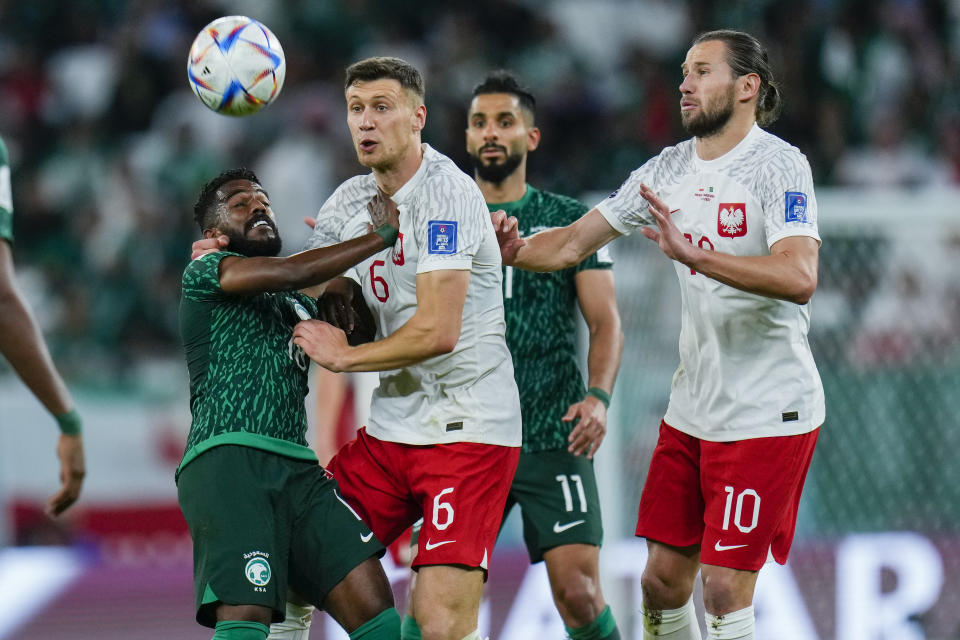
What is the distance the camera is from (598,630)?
5383 millimetres

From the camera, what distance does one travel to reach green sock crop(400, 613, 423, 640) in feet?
15.6

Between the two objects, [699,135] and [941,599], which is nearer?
[699,135]

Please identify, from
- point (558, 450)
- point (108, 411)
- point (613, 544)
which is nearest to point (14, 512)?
point (108, 411)

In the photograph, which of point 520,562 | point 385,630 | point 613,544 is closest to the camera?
point 385,630

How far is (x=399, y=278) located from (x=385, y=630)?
1187 mm

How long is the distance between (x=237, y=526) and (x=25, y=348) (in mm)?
1341

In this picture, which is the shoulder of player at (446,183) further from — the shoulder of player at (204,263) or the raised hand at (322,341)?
the shoulder of player at (204,263)

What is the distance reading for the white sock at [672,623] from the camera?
16.3ft

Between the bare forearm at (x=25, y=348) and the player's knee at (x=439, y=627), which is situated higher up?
the bare forearm at (x=25, y=348)

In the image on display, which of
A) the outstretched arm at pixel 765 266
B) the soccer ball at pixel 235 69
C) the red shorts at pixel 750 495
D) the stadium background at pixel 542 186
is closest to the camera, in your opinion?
the outstretched arm at pixel 765 266

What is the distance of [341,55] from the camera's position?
40.4 ft

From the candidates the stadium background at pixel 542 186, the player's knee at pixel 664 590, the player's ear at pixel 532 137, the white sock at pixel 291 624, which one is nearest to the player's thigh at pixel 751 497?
the player's knee at pixel 664 590

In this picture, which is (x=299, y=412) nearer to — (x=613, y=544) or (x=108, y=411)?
(x=613, y=544)

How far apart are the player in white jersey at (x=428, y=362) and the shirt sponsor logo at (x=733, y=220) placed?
0.79m
